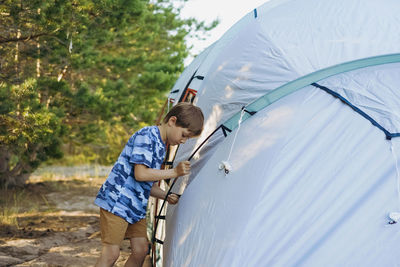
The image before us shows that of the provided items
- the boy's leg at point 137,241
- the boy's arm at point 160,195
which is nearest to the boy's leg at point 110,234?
the boy's leg at point 137,241

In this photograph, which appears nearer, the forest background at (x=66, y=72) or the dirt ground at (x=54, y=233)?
the dirt ground at (x=54, y=233)

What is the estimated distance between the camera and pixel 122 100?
24.6ft

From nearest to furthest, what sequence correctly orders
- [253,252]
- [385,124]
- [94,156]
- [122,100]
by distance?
[253,252] → [385,124] → [122,100] → [94,156]

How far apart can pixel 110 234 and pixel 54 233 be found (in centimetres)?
291

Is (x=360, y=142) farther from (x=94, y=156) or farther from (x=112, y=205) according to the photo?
(x=94, y=156)

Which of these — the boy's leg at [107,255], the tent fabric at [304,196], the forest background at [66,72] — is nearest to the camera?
the tent fabric at [304,196]

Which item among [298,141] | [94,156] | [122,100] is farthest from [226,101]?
[94,156]

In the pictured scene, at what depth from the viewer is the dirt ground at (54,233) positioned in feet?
15.0

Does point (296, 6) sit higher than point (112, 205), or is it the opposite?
point (296, 6)

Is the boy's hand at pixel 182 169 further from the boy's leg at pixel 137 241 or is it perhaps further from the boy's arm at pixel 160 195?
the boy's leg at pixel 137 241

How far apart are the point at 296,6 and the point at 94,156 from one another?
11.8 metres

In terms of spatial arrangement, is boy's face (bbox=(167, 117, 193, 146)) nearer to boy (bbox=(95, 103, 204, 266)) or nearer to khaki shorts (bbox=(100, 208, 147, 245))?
boy (bbox=(95, 103, 204, 266))

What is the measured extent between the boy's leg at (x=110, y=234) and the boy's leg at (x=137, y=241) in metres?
0.12

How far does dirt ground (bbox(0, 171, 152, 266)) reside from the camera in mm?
4582
